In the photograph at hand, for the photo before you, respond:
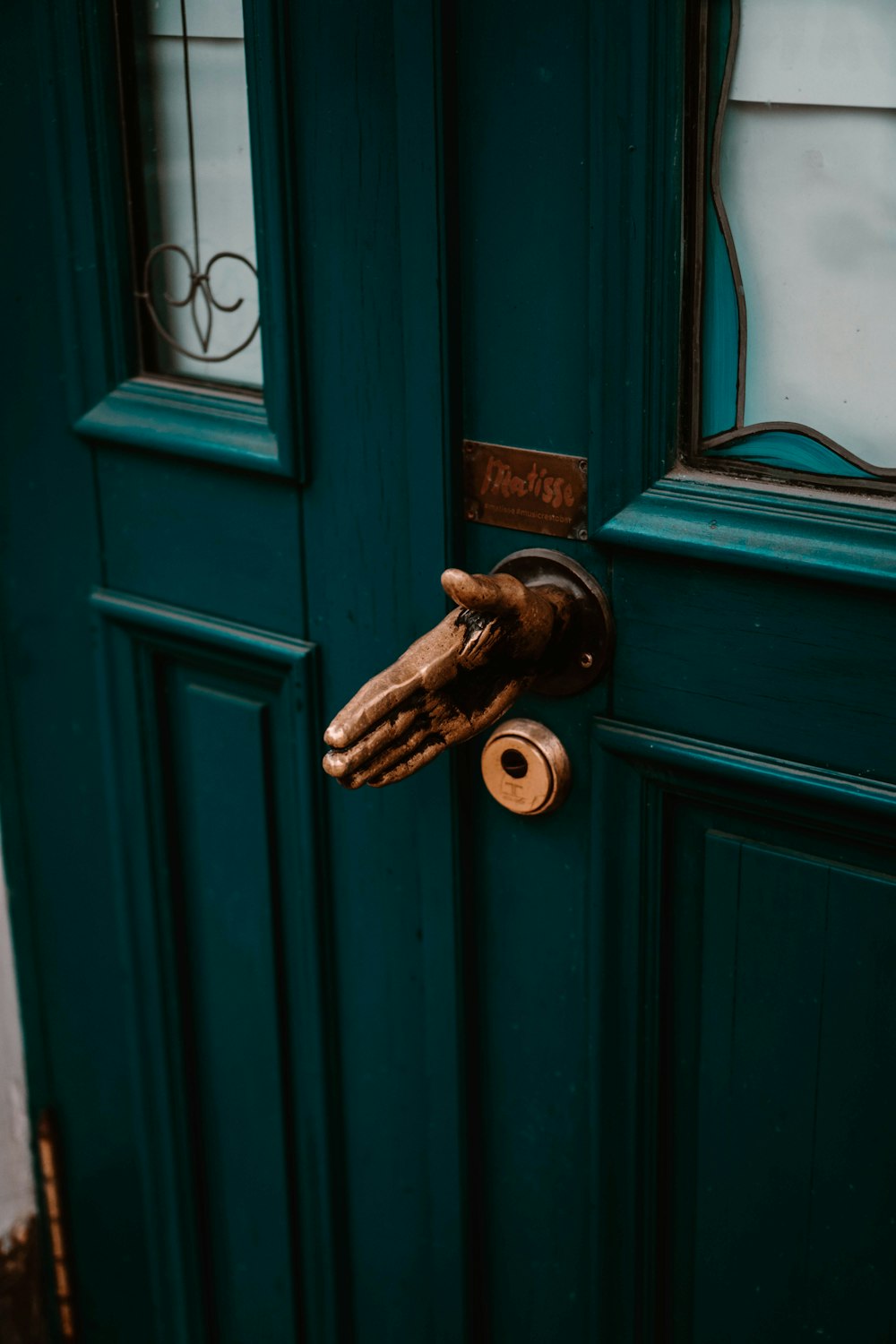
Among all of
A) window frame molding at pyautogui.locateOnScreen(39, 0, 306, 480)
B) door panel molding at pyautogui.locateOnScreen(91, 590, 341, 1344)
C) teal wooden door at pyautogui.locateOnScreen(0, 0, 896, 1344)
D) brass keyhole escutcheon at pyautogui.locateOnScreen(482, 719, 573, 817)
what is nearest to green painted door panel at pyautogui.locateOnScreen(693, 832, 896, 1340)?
teal wooden door at pyautogui.locateOnScreen(0, 0, 896, 1344)

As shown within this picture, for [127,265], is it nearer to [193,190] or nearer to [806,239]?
[193,190]

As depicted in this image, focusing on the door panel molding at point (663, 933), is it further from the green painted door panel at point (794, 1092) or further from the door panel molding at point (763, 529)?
the door panel molding at point (763, 529)

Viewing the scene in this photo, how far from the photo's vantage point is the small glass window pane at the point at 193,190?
49.4 inches

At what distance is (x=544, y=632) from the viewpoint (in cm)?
110

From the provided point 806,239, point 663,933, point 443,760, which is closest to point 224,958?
point 443,760

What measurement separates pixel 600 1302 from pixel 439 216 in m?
0.89

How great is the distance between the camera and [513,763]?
1.20 m

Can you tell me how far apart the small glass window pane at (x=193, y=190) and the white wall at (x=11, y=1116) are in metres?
0.73

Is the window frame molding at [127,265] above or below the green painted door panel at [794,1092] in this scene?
above

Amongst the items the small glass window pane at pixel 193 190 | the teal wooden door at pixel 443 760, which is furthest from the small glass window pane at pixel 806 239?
the small glass window pane at pixel 193 190

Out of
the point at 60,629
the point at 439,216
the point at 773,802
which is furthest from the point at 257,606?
the point at 773,802

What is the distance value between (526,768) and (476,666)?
160 millimetres

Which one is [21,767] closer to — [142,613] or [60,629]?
[60,629]

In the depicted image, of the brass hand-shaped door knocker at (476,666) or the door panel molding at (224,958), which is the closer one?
the brass hand-shaped door knocker at (476,666)
